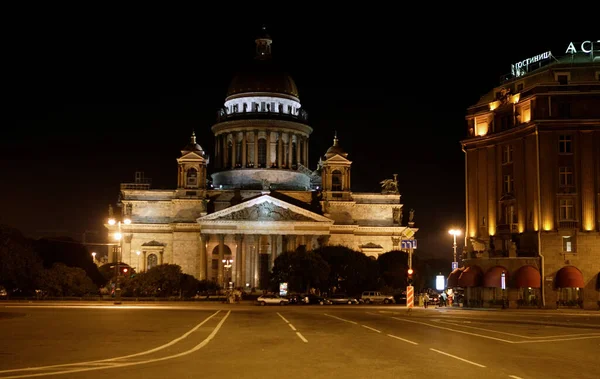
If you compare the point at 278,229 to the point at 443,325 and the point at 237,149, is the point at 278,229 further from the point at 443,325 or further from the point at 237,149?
the point at 443,325

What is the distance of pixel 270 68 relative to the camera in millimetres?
139500

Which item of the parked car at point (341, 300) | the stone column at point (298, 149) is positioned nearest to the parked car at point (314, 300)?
the parked car at point (341, 300)

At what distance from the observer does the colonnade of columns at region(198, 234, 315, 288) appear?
117000mm

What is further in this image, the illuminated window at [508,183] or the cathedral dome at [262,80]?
the cathedral dome at [262,80]

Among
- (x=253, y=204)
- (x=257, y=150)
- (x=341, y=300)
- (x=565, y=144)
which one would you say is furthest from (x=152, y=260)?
(x=565, y=144)

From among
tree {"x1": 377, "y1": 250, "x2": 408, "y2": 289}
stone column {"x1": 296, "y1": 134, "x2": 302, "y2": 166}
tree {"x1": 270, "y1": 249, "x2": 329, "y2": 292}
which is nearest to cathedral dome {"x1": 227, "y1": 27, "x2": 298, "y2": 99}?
stone column {"x1": 296, "y1": 134, "x2": 302, "y2": 166}

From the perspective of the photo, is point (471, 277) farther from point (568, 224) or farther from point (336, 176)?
point (336, 176)

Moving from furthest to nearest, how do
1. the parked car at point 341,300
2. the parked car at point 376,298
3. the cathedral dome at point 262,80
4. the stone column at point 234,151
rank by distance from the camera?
the cathedral dome at point 262,80
the stone column at point 234,151
the parked car at point 376,298
the parked car at point 341,300

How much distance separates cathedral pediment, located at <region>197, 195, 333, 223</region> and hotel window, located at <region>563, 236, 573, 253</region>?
50.2 metres

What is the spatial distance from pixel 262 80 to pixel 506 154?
220ft

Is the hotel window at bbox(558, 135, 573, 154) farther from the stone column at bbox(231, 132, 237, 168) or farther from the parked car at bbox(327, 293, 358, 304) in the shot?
the stone column at bbox(231, 132, 237, 168)

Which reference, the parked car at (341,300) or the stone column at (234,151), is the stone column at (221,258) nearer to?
the stone column at (234,151)

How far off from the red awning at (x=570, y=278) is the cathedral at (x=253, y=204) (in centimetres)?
4934

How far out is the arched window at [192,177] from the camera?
124 m
